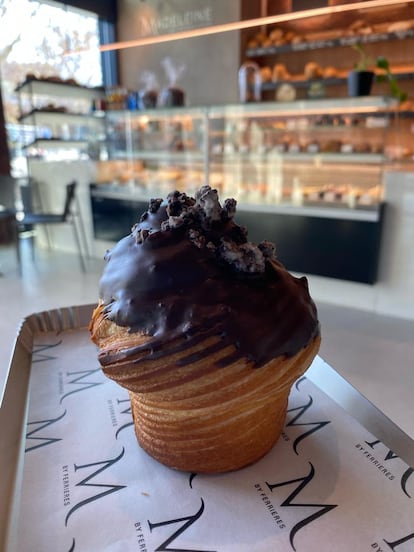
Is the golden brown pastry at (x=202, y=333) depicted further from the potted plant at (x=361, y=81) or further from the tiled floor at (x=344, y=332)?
the potted plant at (x=361, y=81)

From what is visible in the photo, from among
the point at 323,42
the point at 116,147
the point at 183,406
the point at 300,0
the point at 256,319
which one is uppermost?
the point at 300,0

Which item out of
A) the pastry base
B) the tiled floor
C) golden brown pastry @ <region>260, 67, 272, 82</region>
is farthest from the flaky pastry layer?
golden brown pastry @ <region>260, 67, 272, 82</region>

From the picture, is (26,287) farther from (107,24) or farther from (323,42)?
(107,24)

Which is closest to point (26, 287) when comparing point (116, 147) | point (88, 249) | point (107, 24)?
point (88, 249)

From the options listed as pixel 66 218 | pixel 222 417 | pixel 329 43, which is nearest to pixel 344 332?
pixel 222 417

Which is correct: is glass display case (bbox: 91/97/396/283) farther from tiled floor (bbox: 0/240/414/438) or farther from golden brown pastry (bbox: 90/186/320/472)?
golden brown pastry (bbox: 90/186/320/472)

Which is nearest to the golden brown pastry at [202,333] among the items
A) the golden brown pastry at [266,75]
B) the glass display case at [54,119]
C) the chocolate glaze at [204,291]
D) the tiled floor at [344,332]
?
the chocolate glaze at [204,291]

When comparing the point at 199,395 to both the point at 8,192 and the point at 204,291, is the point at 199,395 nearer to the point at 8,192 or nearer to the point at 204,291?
the point at 204,291
